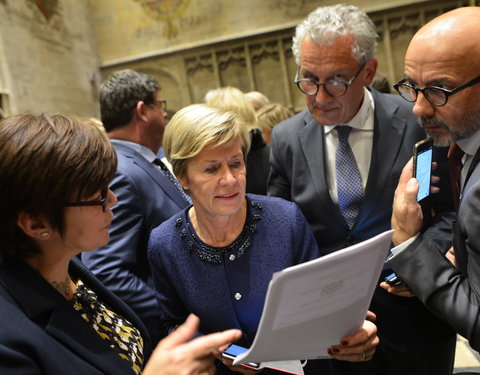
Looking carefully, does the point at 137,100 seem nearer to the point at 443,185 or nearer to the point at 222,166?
the point at 222,166

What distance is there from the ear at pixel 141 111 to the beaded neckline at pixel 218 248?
3.77 feet

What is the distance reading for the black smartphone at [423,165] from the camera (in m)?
1.54

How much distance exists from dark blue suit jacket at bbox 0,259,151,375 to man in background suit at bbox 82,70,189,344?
852mm

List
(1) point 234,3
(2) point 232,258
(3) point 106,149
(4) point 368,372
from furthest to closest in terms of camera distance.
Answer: (1) point 234,3, (4) point 368,372, (2) point 232,258, (3) point 106,149

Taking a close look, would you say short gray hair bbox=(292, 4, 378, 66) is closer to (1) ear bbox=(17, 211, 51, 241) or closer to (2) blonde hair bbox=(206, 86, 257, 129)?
(2) blonde hair bbox=(206, 86, 257, 129)

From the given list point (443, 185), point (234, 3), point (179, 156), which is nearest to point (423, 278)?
point (443, 185)

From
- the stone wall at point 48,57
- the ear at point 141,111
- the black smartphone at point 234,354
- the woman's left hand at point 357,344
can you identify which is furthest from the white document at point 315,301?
the stone wall at point 48,57

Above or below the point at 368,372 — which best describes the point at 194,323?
above

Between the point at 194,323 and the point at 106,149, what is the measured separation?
1.94 ft

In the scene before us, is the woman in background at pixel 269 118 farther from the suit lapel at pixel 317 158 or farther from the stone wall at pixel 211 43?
the stone wall at pixel 211 43

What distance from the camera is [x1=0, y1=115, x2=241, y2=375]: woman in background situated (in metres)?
1.10

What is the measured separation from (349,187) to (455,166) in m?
0.52

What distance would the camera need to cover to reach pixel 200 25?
Result: 11047 millimetres

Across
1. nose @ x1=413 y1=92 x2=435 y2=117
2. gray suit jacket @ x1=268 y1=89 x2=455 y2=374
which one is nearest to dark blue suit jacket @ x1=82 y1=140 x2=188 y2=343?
gray suit jacket @ x1=268 y1=89 x2=455 y2=374
